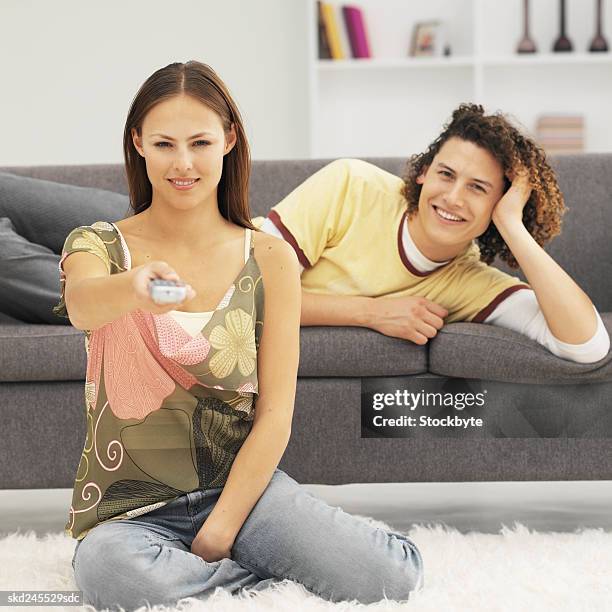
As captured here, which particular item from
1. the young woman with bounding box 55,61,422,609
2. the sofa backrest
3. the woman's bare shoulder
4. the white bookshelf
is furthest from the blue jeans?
the white bookshelf

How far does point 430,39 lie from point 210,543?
3.32m

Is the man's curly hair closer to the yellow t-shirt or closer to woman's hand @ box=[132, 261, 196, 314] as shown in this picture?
the yellow t-shirt

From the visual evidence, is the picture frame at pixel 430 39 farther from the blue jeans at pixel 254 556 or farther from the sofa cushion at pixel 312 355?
the blue jeans at pixel 254 556

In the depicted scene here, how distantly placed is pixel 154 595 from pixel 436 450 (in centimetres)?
82

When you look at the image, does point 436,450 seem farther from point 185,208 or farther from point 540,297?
point 185,208

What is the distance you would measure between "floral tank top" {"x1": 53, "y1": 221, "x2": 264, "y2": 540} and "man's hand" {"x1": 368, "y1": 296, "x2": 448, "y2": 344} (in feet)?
1.91

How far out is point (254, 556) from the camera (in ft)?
4.89

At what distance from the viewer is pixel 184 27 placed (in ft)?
14.5

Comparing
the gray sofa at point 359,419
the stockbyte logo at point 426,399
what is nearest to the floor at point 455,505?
the gray sofa at point 359,419

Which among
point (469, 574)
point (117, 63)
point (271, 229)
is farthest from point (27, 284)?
point (117, 63)

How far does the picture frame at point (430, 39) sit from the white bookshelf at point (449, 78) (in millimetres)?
51

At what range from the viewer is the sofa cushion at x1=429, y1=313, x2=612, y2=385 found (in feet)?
6.51

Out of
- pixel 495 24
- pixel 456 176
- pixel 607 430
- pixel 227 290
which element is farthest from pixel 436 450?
pixel 495 24

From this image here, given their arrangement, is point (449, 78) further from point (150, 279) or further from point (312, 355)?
point (150, 279)
